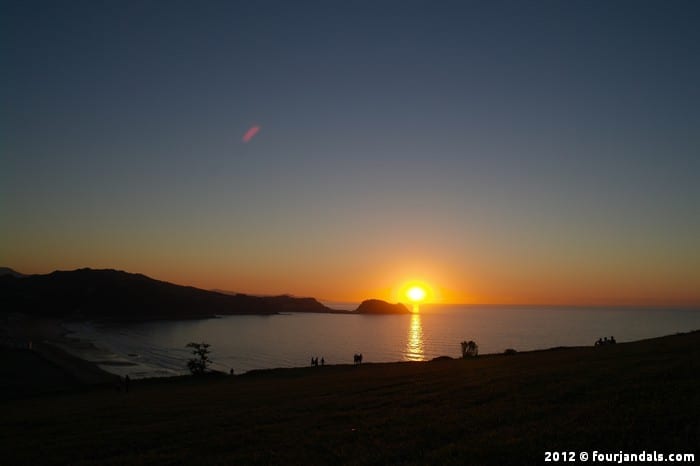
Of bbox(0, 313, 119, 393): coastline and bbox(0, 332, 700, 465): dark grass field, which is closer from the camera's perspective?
bbox(0, 332, 700, 465): dark grass field

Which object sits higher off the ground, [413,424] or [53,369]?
[413,424]

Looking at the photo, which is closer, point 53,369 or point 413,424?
point 413,424

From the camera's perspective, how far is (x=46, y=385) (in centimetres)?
6675

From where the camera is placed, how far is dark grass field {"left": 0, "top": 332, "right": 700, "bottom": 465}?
488 inches

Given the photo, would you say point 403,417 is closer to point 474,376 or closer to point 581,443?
point 581,443

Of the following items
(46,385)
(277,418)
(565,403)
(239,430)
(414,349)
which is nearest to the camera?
(565,403)

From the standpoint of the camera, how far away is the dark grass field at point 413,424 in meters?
12.4

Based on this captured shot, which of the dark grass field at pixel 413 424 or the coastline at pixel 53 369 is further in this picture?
the coastline at pixel 53 369

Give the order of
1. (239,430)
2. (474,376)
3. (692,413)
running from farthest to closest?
(474,376), (239,430), (692,413)

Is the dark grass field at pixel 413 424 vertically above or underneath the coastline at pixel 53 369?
above

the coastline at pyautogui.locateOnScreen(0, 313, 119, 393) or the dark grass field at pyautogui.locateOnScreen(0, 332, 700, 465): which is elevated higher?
the dark grass field at pyautogui.locateOnScreen(0, 332, 700, 465)

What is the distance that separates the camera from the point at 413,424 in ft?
56.5

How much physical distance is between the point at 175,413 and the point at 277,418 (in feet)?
30.0

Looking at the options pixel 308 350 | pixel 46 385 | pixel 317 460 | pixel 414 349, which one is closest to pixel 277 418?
pixel 317 460
